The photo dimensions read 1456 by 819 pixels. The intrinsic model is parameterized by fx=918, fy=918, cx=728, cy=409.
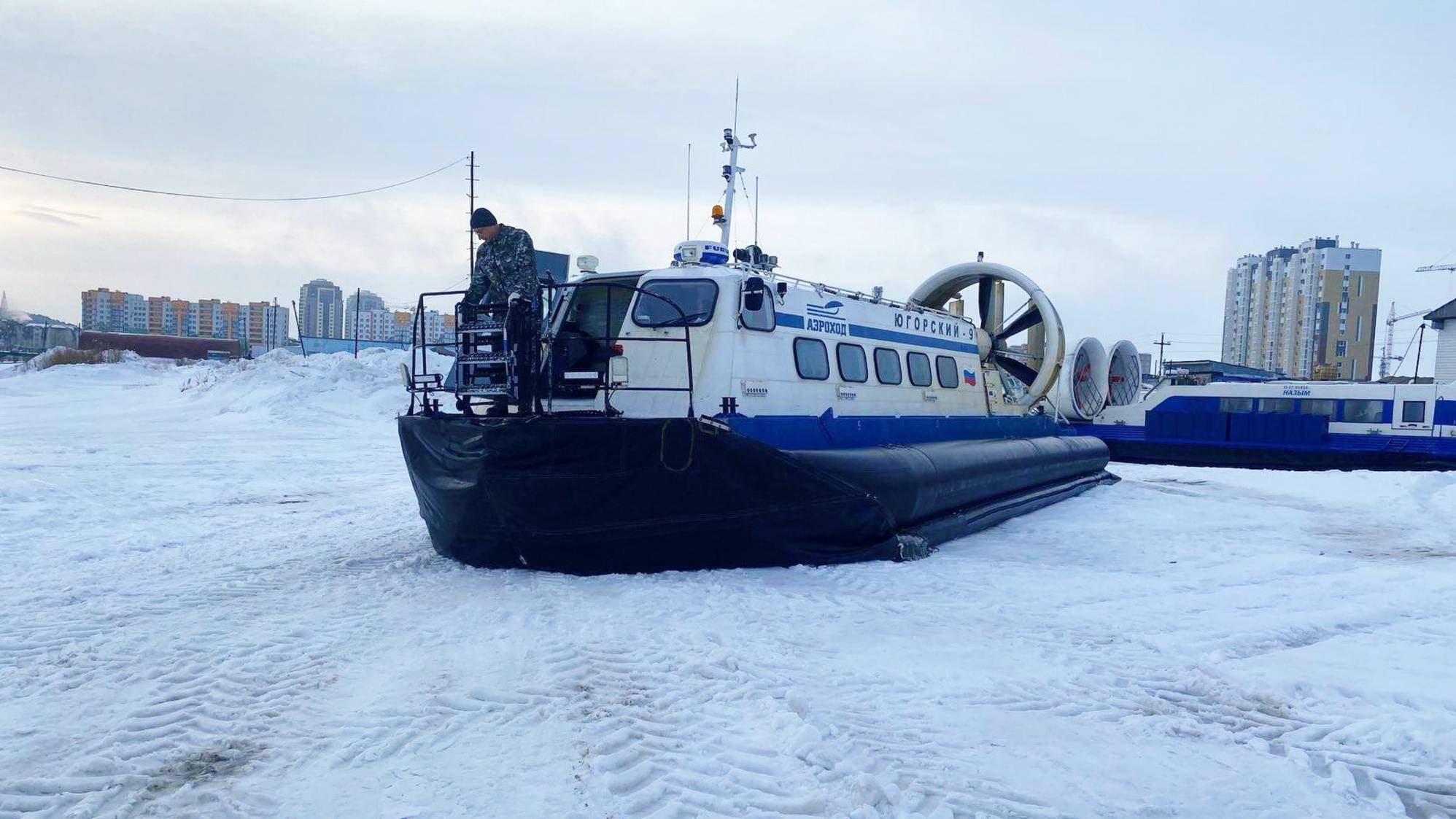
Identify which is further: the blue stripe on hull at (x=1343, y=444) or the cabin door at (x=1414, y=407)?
the cabin door at (x=1414, y=407)

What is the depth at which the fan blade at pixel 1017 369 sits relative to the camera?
10141 millimetres

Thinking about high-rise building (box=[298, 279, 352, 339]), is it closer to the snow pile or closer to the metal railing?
the snow pile

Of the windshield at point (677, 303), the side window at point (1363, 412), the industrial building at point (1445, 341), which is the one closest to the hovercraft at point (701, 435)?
the windshield at point (677, 303)

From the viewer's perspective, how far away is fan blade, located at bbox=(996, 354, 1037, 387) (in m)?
10.1

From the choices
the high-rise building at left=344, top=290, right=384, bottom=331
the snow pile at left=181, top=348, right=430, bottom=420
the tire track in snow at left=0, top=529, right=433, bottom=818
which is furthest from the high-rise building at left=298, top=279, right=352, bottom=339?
the tire track in snow at left=0, top=529, right=433, bottom=818

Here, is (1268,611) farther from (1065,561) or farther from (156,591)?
(156,591)

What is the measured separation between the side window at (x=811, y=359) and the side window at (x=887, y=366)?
0.81 m

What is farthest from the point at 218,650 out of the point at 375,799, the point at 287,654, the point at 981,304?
the point at 981,304

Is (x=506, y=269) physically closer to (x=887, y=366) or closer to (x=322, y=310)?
(x=887, y=366)

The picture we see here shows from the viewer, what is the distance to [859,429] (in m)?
6.60

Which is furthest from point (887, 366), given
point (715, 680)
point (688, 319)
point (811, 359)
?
point (715, 680)

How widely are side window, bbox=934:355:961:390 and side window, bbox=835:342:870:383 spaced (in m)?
1.40

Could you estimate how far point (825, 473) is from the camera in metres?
5.40

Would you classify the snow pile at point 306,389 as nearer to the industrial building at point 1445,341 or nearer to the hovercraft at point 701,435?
the hovercraft at point 701,435
